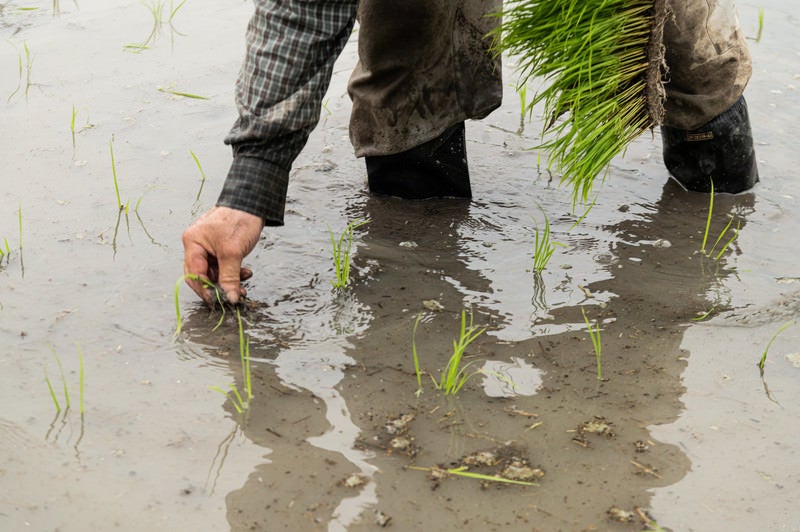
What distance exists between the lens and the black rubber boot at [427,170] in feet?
9.57

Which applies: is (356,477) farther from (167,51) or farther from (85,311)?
(167,51)

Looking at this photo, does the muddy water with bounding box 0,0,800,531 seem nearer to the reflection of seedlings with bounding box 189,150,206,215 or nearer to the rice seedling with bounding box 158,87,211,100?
the reflection of seedlings with bounding box 189,150,206,215

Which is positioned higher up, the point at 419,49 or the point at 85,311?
the point at 419,49

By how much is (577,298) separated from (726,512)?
84 cm

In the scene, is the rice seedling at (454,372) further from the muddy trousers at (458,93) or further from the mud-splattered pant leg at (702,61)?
the mud-splattered pant leg at (702,61)

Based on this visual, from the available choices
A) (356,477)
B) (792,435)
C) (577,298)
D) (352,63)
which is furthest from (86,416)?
(352,63)

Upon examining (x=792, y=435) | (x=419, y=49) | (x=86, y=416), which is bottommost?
(x=86, y=416)

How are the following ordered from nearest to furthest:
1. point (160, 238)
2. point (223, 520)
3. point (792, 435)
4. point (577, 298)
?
1. point (223, 520)
2. point (792, 435)
3. point (577, 298)
4. point (160, 238)

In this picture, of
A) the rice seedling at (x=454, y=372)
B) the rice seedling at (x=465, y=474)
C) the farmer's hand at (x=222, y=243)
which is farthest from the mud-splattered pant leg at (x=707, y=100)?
the rice seedling at (x=465, y=474)

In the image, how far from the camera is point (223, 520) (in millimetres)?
1636

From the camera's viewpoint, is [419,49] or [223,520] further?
[419,49]

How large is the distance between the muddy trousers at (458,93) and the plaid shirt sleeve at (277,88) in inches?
22.9

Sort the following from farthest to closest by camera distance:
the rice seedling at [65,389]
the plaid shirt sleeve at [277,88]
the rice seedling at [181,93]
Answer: the rice seedling at [181,93], the plaid shirt sleeve at [277,88], the rice seedling at [65,389]

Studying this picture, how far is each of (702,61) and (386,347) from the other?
132 centimetres
